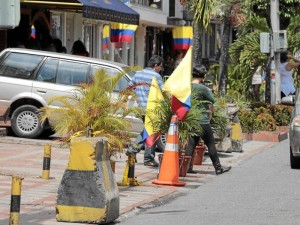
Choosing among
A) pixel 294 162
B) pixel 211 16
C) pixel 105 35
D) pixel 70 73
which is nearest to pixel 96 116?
pixel 294 162

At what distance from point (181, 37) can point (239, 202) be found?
38.6 meters

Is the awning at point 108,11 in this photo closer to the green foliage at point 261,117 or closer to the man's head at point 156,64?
the green foliage at point 261,117

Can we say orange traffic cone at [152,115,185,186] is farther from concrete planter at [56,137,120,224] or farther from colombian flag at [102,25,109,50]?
colombian flag at [102,25,109,50]

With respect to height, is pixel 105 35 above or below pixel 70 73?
above

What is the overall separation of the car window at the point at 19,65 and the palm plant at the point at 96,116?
7991 mm

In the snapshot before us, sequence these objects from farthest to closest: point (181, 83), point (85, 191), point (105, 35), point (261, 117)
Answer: point (105, 35) < point (261, 117) < point (181, 83) < point (85, 191)

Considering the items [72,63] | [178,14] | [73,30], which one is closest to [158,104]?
[72,63]

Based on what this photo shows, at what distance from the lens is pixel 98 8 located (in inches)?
1107

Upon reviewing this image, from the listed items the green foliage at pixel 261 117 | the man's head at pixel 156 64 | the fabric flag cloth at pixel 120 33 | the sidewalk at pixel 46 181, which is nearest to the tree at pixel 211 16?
the green foliage at pixel 261 117

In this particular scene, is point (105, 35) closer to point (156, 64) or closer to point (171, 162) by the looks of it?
point (156, 64)

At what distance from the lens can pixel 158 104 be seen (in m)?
17.5

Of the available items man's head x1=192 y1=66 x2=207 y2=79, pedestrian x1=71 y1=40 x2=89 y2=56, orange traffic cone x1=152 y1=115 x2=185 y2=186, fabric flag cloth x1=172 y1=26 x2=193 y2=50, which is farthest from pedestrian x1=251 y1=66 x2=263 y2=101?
orange traffic cone x1=152 y1=115 x2=185 y2=186

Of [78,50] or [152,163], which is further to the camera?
[78,50]

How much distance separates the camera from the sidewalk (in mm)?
12959
